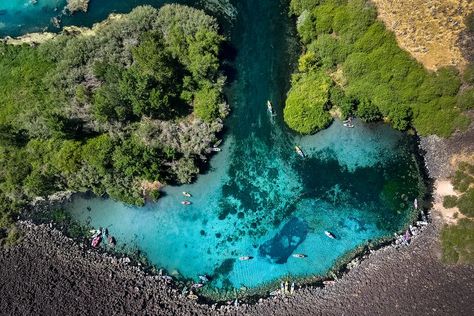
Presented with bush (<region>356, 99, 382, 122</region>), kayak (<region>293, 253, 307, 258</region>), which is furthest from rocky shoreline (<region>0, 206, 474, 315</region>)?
bush (<region>356, 99, 382, 122</region>)

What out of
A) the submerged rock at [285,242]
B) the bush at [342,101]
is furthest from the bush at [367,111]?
the submerged rock at [285,242]

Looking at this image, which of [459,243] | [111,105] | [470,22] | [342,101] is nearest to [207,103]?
[111,105]

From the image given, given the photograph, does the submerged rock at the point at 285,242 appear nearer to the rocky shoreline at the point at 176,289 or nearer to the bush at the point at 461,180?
the rocky shoreline at the point at 176,289

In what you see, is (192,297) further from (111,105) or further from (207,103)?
(111,105)

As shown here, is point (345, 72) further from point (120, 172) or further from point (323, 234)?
point (120, 172)

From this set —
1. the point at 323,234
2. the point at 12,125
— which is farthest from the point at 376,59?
the point at 12,125

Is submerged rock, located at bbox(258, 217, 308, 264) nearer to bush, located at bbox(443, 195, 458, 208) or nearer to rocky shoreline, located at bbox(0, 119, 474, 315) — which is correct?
rocky shoreline, located at bbox(0, 119, 474, 315)
